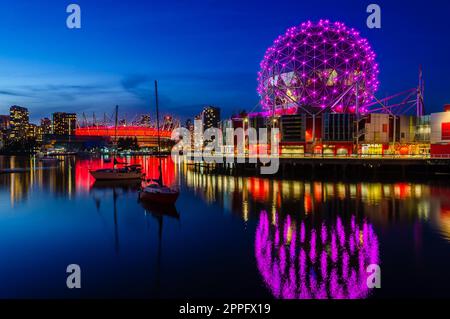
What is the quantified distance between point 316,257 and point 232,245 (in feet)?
13.1

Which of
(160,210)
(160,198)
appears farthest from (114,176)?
(160,210)

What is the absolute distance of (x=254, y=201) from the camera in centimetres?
2977

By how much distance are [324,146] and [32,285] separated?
47.1 m

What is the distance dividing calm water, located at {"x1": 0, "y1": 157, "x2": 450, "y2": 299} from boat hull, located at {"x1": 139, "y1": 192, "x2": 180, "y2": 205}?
2.18 feet

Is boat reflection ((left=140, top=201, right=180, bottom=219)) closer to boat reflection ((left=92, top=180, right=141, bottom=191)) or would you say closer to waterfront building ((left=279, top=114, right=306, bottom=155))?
boat reflection ((left=92, top=180, right=141, bottom=191))

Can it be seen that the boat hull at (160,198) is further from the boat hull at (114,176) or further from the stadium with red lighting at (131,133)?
the stadium with red lighting at (131,133)

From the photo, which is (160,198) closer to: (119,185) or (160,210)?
(160,210)

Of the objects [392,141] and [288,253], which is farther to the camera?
[392,141]

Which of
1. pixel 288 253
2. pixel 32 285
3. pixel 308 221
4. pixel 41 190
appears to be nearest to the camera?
pixel 32 285

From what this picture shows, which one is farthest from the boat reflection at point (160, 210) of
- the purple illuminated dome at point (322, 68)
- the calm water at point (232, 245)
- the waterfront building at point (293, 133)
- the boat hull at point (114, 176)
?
the purple illuminated dome at point (322, 68)
